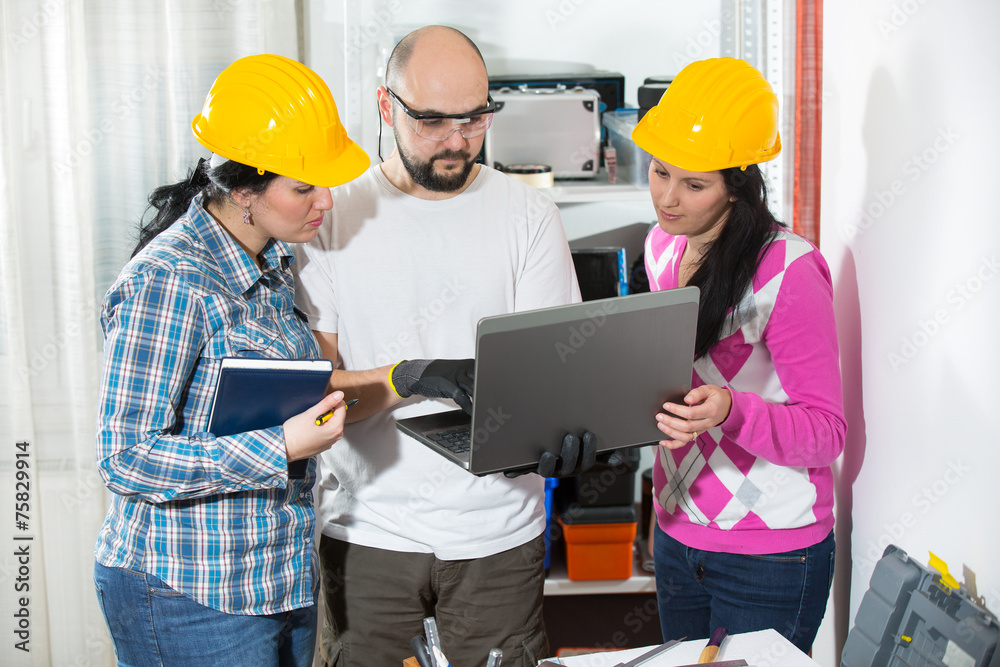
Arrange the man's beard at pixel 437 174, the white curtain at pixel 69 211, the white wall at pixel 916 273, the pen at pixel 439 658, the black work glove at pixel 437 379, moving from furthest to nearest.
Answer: the white curtain at pixel 69 211, the man's beard at pixel 437 174, the black work glove at pixel 437 379, the white wall at pixel 916 273, the pen at pixel 439 658

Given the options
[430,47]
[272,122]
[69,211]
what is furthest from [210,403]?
[69,211]

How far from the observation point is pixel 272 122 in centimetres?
112

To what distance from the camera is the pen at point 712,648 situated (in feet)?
3.38

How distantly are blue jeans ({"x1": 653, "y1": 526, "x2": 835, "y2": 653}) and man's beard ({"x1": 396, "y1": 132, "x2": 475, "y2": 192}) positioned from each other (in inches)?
28.0

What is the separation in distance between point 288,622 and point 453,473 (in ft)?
1.10

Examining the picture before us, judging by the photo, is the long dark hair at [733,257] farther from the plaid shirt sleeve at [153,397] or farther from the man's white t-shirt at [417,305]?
the plaid shirt sleeve at [153,397]

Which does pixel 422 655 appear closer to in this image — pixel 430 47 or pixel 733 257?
pixel 733 257

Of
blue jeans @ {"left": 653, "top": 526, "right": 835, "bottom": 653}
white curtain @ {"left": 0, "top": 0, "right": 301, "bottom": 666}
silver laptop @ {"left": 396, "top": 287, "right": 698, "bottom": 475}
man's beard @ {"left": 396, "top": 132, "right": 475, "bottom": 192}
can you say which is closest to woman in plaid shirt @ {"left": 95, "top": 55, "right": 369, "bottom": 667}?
man's beard @ {"left": 396, "top": 132, "right": 475, "bottom": 192}

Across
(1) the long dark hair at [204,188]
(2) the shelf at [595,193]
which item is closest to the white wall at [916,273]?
(2) the shelf at [595,193]

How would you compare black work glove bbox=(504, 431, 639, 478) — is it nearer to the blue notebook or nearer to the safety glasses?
the blue notebook

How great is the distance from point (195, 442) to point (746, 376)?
83 centimetres

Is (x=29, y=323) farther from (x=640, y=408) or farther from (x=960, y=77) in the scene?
(x=960, y=77)

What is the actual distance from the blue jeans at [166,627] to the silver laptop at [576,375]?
14.8 inches

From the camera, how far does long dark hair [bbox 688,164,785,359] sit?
1209mm
